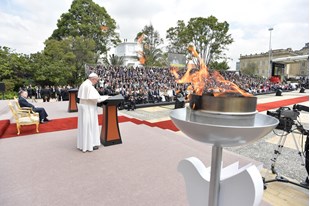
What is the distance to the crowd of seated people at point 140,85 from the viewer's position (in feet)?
34.9

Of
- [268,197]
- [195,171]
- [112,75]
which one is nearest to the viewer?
[195,171]

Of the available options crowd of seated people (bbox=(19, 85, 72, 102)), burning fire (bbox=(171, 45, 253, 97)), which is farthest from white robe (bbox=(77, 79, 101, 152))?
crowd of seated people (bbox=(19, 85, 72, 102))

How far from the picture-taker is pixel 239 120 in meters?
1.06

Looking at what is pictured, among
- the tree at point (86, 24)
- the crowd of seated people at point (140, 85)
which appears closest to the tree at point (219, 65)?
the crowd of seated people at point (140, 85)

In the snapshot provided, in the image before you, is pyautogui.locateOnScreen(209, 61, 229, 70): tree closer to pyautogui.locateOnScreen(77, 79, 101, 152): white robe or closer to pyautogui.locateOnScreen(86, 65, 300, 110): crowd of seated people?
pyautogui.locateOnScreen(86, 65, 300, 110): crowd of seated people

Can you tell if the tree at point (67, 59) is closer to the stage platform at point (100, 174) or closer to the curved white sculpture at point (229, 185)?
the stage platform at point (100, 174)

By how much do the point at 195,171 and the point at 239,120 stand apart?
1.65 feet

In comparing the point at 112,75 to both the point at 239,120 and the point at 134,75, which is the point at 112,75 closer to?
the point at 134,75

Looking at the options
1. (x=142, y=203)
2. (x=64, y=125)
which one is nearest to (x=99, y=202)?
(x=142, y=203)

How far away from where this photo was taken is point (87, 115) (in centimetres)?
353

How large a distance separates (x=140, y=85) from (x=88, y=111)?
10566mm

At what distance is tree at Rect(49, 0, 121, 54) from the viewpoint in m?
21.5

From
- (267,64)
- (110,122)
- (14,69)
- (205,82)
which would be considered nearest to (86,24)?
(14,69)

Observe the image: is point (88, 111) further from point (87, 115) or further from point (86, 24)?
point (86, 24)
